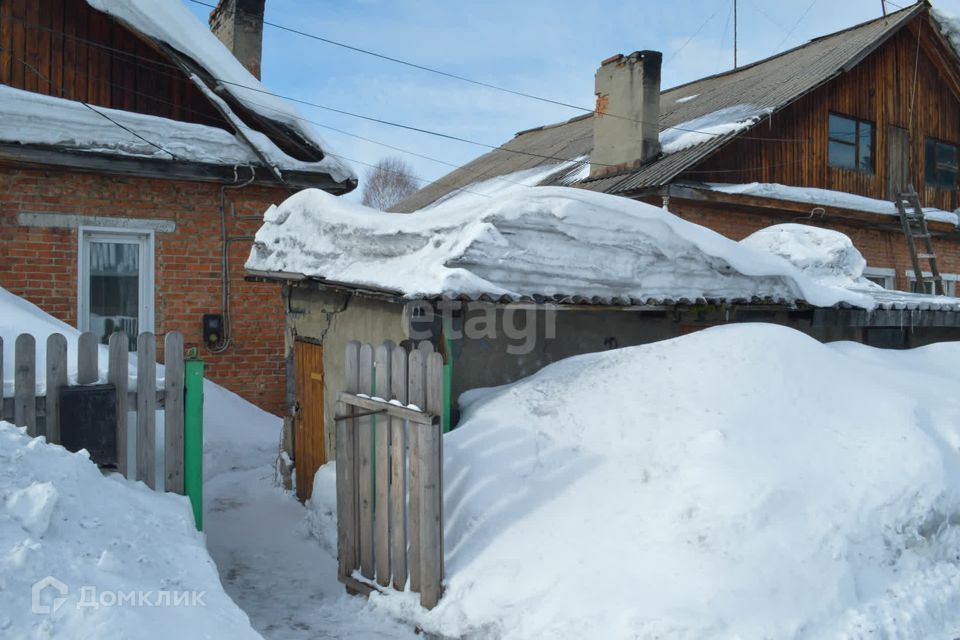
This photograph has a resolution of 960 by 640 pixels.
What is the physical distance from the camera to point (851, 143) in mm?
13828

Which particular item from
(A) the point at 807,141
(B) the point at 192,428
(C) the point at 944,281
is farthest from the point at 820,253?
(B) the point at 192,428

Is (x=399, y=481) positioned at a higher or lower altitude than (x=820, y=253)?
lower

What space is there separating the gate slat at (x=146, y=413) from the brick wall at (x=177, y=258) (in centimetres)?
461

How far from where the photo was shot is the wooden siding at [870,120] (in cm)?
1227

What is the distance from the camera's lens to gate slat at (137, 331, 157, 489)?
428 centimetres

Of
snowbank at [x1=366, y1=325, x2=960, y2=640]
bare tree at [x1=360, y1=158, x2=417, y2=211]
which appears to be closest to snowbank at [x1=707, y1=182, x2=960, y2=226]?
snowbank at [x1=366, y1=325, x2=960, y2=640]

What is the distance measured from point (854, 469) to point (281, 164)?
7.05 m

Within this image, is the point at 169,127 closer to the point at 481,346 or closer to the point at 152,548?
the point at 481,346

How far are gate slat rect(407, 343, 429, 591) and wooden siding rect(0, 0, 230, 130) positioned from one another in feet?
20.8

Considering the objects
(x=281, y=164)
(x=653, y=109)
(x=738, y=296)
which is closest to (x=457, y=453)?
(x=738, y=296)

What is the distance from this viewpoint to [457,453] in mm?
4867

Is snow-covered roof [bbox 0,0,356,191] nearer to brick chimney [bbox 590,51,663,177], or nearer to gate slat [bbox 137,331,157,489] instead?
gate slat [bbox 137,331,157,489]

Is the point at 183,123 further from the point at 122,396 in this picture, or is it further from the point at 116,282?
the point at 122,396

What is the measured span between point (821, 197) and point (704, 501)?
10.4 meters
